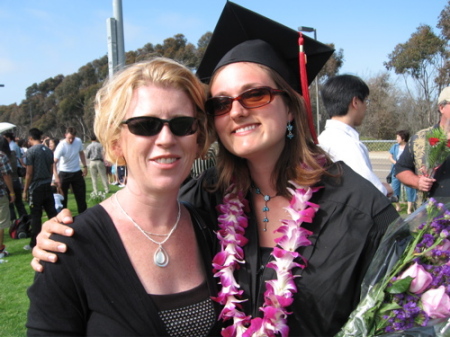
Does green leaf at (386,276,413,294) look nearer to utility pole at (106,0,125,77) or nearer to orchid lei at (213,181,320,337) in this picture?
orchid lei at (213,181,320,337)

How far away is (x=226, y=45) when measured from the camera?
2209mm

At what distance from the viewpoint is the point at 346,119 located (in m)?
3.99

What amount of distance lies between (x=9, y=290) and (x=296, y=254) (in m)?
4.97

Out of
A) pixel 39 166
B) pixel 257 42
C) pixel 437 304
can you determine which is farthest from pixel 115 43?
pixel 39 166

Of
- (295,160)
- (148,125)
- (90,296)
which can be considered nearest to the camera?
(90,296)

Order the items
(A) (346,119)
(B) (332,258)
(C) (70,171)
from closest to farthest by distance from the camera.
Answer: (B) (332,258), (A) (346,119), (C) (70,171)

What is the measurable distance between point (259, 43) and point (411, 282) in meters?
1.41

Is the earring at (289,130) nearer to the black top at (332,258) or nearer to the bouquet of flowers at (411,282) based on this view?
the black top at (332,258)

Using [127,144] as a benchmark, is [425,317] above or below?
below

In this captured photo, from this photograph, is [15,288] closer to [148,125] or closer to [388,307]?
[148,125]

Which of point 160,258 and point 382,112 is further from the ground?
point 382,112

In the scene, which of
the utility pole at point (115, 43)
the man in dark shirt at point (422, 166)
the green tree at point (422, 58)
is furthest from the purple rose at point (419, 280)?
the green tree at point (422, 58)

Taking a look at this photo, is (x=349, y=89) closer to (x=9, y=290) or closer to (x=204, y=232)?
(x=204, y=232)

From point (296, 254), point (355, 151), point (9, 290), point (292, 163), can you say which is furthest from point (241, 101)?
point (9, 290)
